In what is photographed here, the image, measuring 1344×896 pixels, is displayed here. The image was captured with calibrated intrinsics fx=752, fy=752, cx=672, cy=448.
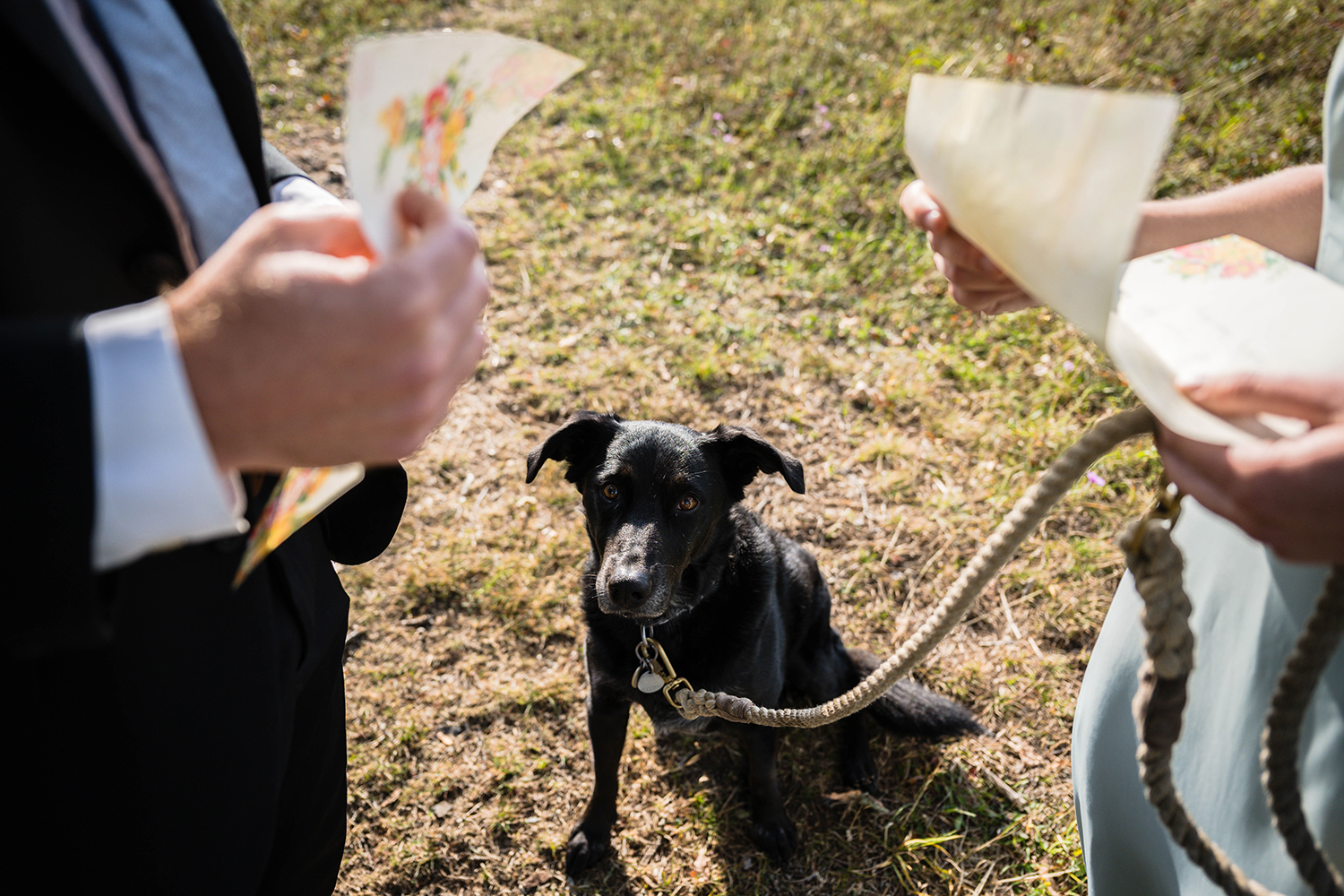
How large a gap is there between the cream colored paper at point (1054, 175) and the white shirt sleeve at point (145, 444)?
2.87 ft

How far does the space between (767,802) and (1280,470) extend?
2026 millimetres

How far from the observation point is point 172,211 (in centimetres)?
89

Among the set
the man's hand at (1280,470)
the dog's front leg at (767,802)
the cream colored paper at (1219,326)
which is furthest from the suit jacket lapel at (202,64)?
the dog's front leg at (767,802)

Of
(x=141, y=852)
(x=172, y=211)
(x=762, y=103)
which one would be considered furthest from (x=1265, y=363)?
(x=762, y=103)

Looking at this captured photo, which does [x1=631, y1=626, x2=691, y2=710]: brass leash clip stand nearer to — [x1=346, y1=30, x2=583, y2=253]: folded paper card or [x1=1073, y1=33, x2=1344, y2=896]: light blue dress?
[x1=1073, y1=33, x2=1344, y2=896]: light blue dress

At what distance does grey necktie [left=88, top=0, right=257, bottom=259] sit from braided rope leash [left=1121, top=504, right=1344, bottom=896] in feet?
4.14

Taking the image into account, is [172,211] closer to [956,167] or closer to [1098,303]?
[956,167]

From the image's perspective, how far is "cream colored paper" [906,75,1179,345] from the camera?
2.42ft

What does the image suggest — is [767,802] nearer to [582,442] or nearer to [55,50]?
[582,442]

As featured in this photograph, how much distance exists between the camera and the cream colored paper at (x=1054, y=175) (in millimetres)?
738

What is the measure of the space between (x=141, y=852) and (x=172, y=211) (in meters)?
0.92

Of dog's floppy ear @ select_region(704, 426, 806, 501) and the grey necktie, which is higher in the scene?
the grey necktie

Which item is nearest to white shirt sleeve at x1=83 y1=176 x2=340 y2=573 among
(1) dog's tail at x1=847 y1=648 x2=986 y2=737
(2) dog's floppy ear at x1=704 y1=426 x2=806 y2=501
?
(2) dog's floppy ear at x1=704 y1=426 x2=806 y2=501

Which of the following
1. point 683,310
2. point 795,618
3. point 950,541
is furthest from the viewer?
point 683,310
